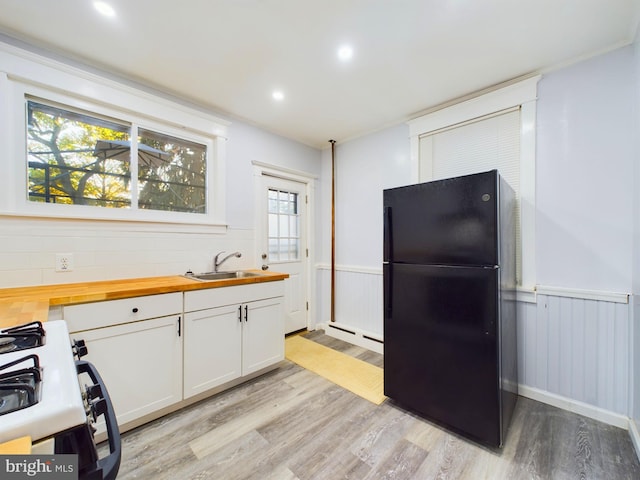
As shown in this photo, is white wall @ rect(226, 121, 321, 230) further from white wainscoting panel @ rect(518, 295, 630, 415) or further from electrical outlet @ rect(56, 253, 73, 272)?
white wainscoting panel @ rect(518, 295, 630, 415)

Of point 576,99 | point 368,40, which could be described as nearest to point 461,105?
point 576,99

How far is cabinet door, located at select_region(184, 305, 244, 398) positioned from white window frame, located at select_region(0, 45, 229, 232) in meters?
0.93

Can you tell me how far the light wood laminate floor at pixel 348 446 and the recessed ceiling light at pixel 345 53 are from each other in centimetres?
255

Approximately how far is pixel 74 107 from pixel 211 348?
203 cm

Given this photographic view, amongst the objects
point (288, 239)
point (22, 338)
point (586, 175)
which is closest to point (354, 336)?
point (288, 239)

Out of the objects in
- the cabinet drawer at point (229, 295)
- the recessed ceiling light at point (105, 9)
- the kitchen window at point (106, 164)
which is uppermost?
the recessed ceiling light at point (105, 9)

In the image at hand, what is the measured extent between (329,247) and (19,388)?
3251 millimetres

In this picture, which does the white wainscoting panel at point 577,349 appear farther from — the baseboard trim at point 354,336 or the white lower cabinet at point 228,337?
the white lower cabinet at point 228,337

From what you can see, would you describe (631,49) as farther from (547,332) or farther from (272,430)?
(272,430)

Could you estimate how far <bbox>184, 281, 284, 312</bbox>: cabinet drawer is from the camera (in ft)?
6.52

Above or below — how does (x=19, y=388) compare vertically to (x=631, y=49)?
below

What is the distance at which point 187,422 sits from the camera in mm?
1875

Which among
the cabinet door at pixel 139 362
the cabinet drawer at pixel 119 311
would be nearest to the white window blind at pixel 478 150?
the cabinet drawer at pixel 119 311

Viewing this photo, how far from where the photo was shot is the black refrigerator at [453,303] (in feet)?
5.33
